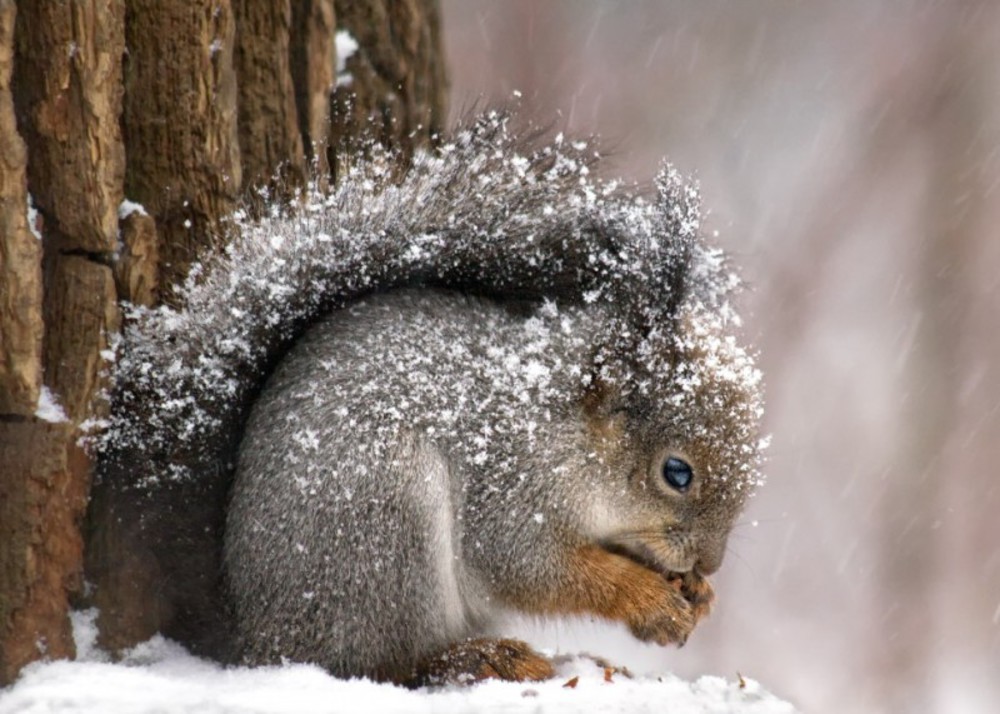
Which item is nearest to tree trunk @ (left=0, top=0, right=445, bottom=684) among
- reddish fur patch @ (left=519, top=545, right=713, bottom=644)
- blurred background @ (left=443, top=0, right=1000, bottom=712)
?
reddish fur patch @ (left=519, top=545, right=713, bottom=644)

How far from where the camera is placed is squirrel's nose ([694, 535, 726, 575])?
221cm

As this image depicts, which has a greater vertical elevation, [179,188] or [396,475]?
[179,188]

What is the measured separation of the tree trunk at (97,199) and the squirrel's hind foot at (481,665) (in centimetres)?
42

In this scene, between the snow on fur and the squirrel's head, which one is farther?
the squirrel's head

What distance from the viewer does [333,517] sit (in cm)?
Result: 179

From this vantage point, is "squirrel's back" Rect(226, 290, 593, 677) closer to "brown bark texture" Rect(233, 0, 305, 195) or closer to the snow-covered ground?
the snow-covered ground

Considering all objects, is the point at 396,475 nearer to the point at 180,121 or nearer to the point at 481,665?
the point at 481,665

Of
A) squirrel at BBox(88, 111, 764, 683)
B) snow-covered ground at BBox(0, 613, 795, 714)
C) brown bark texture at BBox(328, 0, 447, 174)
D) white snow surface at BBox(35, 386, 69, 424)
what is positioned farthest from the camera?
brown bark texture at BBox(328, 0, 447, 174)

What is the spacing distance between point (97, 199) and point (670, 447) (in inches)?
44.1

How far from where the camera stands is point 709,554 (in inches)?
87.1

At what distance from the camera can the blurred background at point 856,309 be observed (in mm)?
3773

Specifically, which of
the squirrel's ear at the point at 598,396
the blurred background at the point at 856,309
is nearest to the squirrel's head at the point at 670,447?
the squirrel's ear at the point at 598,396

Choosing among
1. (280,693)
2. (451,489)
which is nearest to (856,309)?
(451,489)

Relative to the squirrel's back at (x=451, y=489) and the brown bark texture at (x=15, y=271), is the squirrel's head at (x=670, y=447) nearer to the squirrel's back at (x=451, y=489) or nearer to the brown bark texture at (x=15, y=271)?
the squirrel's back at (x=451, y=489)
